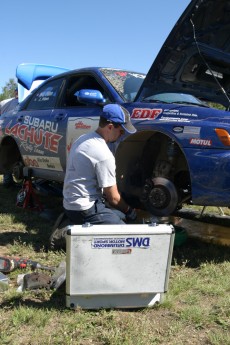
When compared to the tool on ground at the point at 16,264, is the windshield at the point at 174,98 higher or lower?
higher

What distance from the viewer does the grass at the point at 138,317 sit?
252 centimetres

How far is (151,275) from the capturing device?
2.85 metres

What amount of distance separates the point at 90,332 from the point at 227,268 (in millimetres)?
1614

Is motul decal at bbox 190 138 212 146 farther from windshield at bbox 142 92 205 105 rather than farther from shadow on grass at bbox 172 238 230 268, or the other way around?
shadow on grass at bbox 172 238 230 268

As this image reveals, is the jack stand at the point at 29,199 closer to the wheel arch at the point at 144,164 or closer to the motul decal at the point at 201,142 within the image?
the wheel arch at the point at 144,164

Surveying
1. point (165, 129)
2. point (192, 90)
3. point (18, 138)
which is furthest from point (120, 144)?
point (18, 138)

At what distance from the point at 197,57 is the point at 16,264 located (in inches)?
108

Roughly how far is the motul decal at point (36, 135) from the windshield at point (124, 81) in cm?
95

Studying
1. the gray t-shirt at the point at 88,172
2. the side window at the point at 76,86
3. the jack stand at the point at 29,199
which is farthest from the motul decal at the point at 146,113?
the jack stand at the point at 29,199

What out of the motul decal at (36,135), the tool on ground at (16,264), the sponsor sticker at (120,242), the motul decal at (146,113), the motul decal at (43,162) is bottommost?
the tool on ground at (16,264)

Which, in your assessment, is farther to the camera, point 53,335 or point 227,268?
point 227,268

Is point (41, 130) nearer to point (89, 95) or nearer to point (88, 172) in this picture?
point (89, 95)

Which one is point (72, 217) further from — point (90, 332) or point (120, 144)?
point (120, 144)

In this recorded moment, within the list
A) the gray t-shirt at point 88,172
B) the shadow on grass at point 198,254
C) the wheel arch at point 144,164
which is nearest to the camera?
the gray t-shirt at point 88,172
